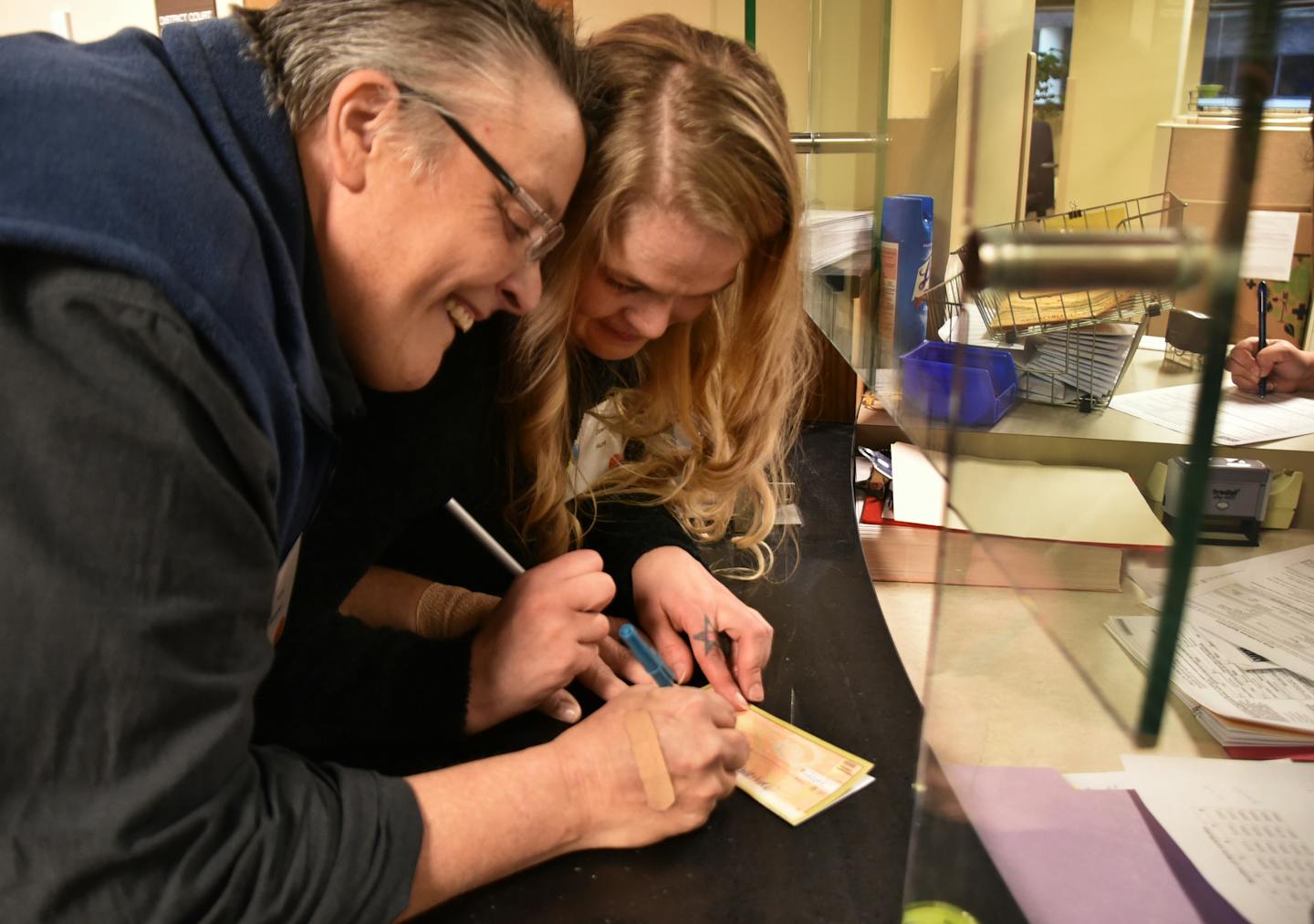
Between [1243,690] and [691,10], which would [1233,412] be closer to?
[1243,690]

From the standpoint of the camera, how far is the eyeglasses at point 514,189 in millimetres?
717

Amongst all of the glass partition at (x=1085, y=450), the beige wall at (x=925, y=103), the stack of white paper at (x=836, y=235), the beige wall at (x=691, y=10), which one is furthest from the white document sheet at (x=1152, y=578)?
the beige wall at (x=691, y=10)

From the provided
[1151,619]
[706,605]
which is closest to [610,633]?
[706,605]

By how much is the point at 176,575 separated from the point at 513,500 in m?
0.74

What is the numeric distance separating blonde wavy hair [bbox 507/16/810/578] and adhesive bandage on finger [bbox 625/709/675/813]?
1.54 feet

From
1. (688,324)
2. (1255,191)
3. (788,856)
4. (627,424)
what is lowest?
(788,856)

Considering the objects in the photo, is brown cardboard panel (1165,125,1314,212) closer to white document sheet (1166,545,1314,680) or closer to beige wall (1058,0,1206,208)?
beige wall (1058,0,1206,208)

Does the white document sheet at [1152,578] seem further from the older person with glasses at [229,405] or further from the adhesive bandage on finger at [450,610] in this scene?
the adhesive bandage on finger at [450,610]

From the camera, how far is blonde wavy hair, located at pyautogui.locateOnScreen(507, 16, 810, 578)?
3.24 ft

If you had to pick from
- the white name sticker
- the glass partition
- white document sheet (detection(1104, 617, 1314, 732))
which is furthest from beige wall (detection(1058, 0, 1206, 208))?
the white name sticker

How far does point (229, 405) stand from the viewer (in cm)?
58

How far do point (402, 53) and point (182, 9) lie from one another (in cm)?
233

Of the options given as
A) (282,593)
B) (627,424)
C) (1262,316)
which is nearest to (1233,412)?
(1262,316)

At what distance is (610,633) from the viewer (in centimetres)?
109
